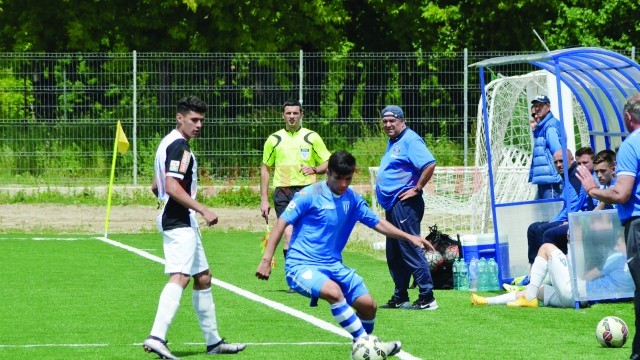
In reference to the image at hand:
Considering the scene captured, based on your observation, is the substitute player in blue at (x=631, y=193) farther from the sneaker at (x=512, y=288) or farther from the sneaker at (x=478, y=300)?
the sneaker at (x=512, y=288)

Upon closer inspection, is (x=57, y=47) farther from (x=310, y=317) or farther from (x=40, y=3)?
(x=310, y=317)

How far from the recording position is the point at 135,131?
26516mm

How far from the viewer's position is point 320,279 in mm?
9398

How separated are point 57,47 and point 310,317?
76.9 feet

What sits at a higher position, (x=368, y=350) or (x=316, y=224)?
(x=316, y=224)

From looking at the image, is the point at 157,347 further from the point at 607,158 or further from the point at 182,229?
the point at 607,158

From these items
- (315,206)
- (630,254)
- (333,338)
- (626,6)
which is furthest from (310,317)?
(626,6)

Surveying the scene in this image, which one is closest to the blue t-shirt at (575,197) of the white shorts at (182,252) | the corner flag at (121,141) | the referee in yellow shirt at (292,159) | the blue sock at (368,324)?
the referee in yellow shirt at (292,159)

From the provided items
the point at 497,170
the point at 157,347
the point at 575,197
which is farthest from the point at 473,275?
the point at 157,347

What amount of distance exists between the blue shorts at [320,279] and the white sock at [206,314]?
731 millimetres

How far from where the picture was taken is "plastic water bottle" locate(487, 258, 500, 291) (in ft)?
47.9

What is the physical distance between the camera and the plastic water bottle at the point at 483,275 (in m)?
14.5

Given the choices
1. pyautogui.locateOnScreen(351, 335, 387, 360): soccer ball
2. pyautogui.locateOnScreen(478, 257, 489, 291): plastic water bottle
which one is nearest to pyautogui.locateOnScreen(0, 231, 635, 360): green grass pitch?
pyautogui.locateOnScreen(478, 257, 489, 291): plastic water bottle

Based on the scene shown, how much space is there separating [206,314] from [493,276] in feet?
18.1
